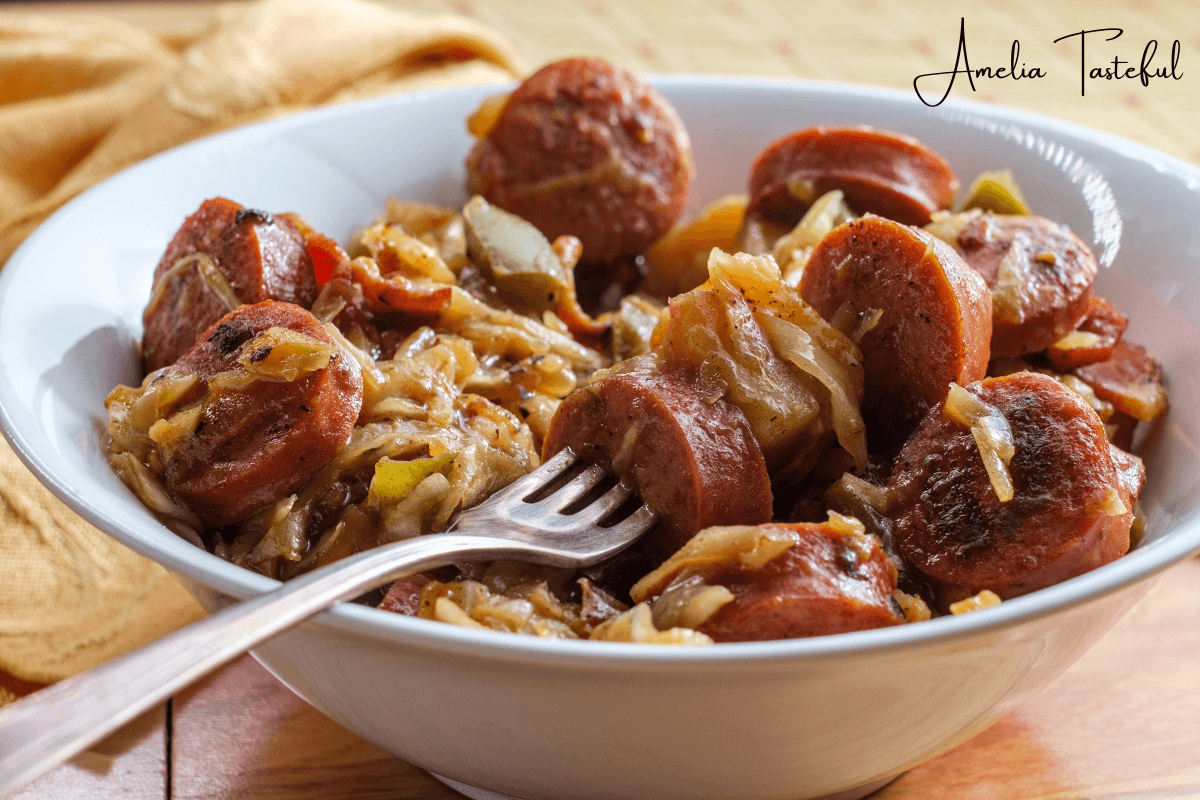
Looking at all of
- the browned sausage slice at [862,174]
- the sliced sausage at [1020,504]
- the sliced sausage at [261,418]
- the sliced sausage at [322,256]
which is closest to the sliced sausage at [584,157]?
the browned sausage slice at [862,174]

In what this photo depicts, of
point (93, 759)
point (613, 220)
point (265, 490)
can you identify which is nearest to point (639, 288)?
point (613, 220)

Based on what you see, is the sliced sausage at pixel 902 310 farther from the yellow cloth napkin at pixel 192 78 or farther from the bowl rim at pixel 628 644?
the yellow cloth napkin at pixel 192 78

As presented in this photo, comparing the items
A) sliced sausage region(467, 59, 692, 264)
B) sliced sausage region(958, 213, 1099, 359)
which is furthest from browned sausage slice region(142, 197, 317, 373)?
sliced sausage region(958, 213, 1099, 359)

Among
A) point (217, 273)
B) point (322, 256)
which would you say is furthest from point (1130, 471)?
point (217, 273)

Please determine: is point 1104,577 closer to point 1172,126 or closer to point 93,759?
point 93,759

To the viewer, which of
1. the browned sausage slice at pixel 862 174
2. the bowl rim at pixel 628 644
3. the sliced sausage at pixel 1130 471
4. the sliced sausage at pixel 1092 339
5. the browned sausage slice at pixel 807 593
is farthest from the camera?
the browned sausage slice at pixel 862 174
